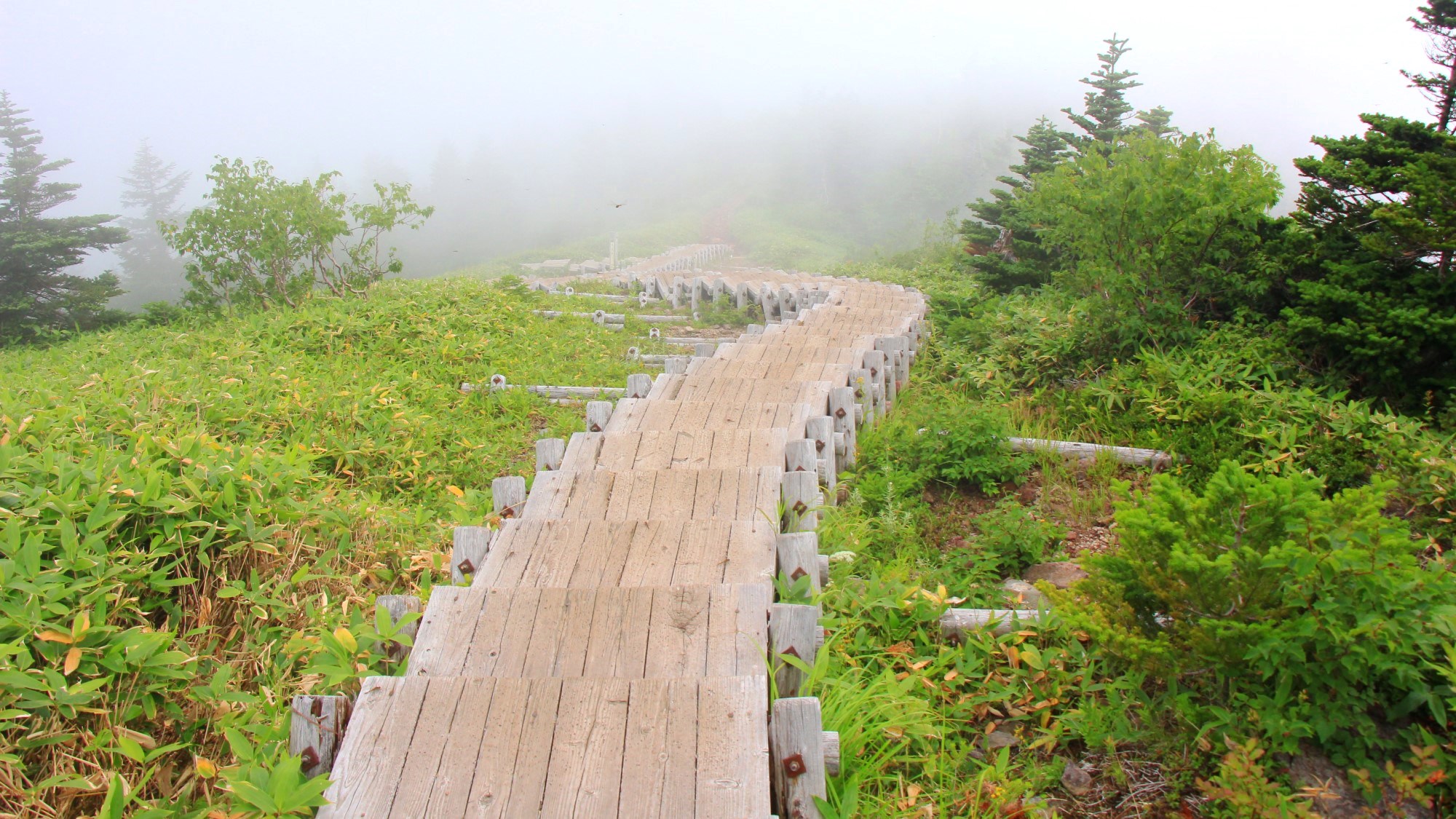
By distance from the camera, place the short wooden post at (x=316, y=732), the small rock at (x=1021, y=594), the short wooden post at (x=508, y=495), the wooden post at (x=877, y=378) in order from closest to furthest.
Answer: the short wooden post at (x=316, y=732)
the small rock at (x=1021, y=594)
the short wooden post at (x=508, y=495)
the wooden post at (x=877, y=378)

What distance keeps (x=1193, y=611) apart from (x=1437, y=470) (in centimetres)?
332

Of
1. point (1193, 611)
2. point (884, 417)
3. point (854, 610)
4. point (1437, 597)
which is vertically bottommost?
point (884, 417)

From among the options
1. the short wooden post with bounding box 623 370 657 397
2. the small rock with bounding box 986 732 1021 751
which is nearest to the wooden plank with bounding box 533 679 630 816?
the small rock with bounding box 986 732 1021 751

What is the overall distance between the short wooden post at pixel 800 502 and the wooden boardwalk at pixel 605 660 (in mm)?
22

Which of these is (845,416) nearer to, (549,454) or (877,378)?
(877,378)

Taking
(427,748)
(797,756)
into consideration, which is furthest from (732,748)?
(427,748)

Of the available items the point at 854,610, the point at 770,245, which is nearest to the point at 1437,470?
the point at 854,610

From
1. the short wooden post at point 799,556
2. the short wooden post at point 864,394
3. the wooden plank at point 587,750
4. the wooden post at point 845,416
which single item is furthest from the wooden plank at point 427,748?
the short wooden post at point 864,394

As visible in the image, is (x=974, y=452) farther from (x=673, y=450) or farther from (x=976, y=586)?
(x=673, y=450)

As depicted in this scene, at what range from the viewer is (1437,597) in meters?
2.59

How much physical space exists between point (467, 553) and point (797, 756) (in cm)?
196

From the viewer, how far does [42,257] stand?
2419 cm

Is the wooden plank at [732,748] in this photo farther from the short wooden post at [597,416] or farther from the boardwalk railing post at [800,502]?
the short wooden post at [597,416]

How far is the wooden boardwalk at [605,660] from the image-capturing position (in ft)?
7.76
